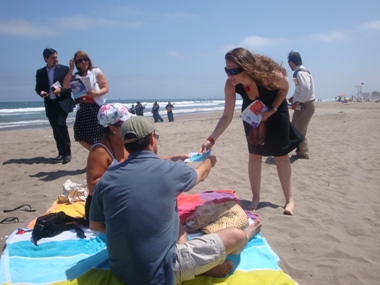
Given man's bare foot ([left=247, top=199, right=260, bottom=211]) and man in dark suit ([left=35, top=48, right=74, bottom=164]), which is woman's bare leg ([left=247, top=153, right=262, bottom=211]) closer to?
man's bare foot ([left=247, top=199, right=260, bottom=211])

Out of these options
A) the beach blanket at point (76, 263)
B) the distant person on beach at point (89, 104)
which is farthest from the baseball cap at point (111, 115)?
the distant person on beach at point (89, 104)

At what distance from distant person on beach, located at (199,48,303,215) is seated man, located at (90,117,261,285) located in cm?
118

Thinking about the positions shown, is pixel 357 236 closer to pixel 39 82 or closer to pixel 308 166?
pixel 308 166

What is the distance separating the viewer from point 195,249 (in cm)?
192

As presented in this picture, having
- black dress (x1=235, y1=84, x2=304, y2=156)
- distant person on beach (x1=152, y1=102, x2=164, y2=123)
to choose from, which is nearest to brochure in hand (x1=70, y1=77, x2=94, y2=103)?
black dress (x1=235, y1=84, x2=304, y2=156)

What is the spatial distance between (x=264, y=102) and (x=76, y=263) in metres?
2.38

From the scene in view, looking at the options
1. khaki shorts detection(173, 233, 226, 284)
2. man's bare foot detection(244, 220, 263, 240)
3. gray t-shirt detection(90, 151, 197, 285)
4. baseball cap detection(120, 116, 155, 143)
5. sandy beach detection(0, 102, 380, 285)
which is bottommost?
sandy beach detection(0, 102, 380, 285)

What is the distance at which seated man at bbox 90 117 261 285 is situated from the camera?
1.72 meters

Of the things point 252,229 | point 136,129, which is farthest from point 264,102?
point 136,129

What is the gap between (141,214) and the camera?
171 cm

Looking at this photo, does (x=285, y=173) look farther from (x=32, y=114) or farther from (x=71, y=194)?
(x=32, y=114)

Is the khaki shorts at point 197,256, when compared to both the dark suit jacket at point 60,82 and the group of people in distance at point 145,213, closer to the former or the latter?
the group of people in distance at point 145,213

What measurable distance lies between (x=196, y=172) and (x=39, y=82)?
4.95 m

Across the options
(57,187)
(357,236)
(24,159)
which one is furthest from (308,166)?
(24,159)
